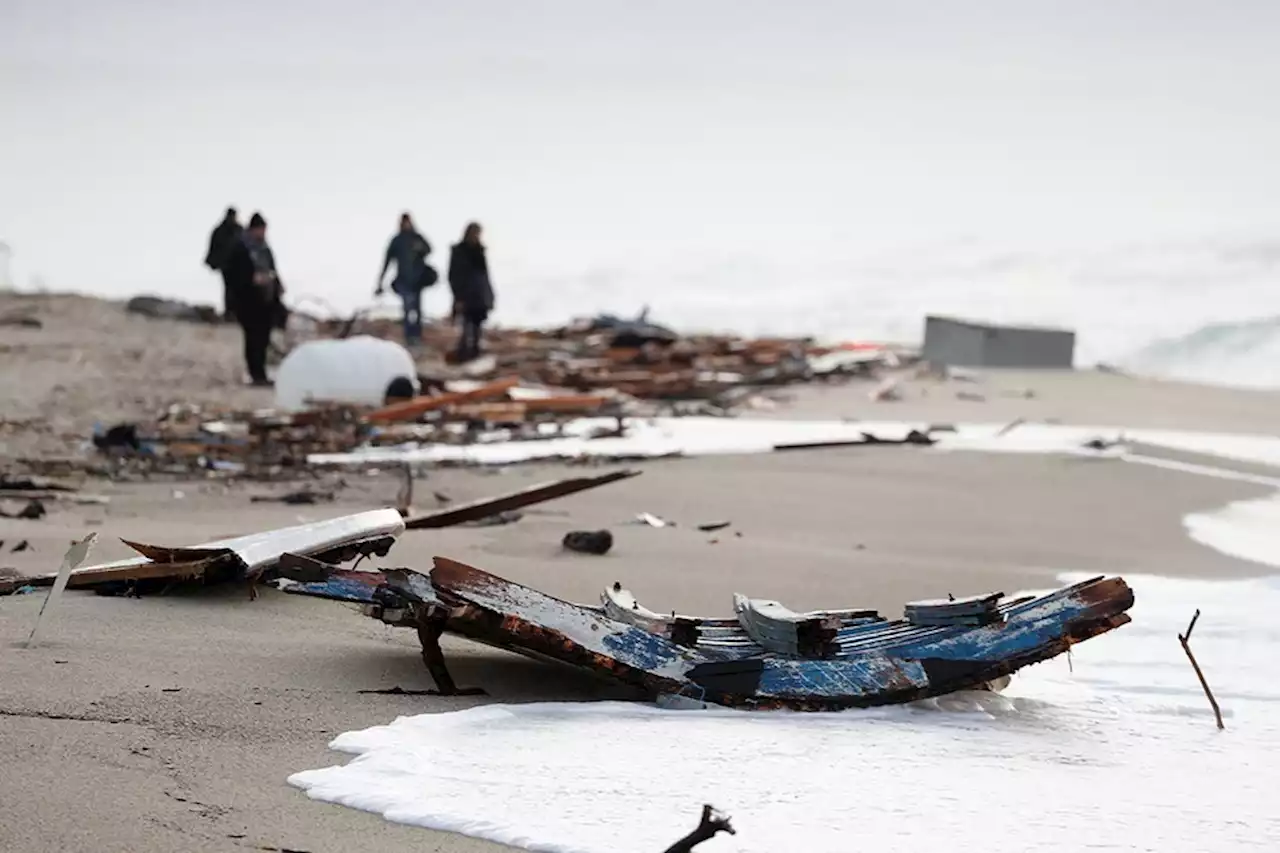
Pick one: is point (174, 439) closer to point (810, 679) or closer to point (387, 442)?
point (387, 442)

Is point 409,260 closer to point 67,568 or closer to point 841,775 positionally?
point 67,568

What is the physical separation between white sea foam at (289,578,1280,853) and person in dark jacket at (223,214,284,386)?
36.9 feet

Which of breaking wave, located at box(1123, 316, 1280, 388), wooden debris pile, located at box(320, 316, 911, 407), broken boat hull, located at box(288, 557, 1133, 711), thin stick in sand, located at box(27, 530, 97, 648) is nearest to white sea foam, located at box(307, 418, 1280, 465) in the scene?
wooden debris pile, located at box(320, 316, 911, 407)

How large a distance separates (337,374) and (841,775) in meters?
9.40

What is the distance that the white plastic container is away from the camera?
12.0 meters

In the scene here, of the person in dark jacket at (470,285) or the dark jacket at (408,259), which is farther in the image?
the dark jacket at (408,259)

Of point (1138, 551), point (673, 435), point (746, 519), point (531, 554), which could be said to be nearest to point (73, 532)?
point (531, 554)

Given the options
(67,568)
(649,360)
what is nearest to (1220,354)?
(649,360)

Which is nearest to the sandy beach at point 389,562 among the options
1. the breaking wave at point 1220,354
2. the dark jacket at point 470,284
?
the dark jacket at point 470,284

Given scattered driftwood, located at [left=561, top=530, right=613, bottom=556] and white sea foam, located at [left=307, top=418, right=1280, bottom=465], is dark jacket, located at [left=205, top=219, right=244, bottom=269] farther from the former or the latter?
scattered driftwood, located at [left=561, top=530, right=613, bottom=556]

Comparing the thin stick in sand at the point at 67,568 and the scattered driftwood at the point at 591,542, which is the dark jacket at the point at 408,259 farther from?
the thin stick in sand at the point at 67,568

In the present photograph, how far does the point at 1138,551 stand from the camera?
6320mm

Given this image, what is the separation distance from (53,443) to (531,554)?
4966mm

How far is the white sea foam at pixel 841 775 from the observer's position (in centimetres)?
278
